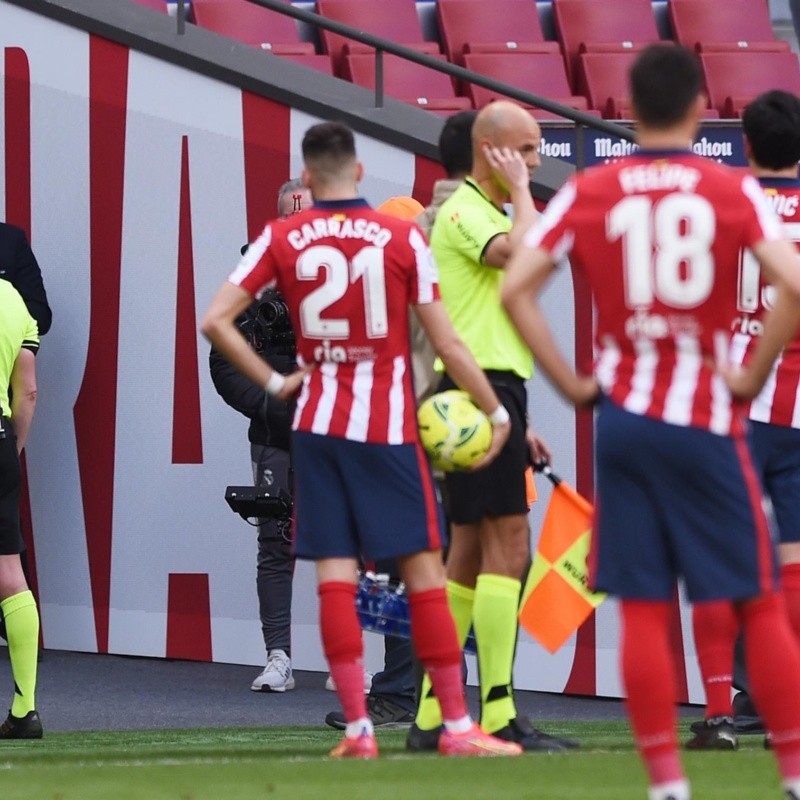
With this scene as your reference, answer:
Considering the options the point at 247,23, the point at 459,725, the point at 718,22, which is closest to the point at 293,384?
the point at 459,725

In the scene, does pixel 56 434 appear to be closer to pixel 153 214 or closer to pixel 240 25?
pixel 153 214

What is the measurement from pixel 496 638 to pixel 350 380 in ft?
3.21

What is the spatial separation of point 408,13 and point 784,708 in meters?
9.29

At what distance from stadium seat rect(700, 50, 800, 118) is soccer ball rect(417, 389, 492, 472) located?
767cm

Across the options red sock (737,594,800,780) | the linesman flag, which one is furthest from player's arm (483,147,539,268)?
red sock (737,594,800,780)

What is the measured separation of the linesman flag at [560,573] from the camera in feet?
19.7

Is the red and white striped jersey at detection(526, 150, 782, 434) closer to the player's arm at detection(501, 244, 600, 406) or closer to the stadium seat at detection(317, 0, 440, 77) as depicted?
the player's arm at detection(501, 244, 600, 406)

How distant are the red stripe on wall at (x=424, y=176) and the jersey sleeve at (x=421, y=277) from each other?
3.25 m

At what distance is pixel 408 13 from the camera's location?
12.6 metres

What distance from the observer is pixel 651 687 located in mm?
3904

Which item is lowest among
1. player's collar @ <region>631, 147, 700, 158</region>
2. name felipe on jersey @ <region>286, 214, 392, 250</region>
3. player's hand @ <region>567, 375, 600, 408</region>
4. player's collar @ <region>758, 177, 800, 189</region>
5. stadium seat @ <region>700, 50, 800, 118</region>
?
player's hand @ <region>567, 375, 600, 408</region>

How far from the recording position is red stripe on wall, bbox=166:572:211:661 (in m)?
8.99

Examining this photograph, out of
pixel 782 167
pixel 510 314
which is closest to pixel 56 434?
pixel 782 167

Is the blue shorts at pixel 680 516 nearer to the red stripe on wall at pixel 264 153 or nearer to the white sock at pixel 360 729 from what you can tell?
the white sock at pixel 360 729
